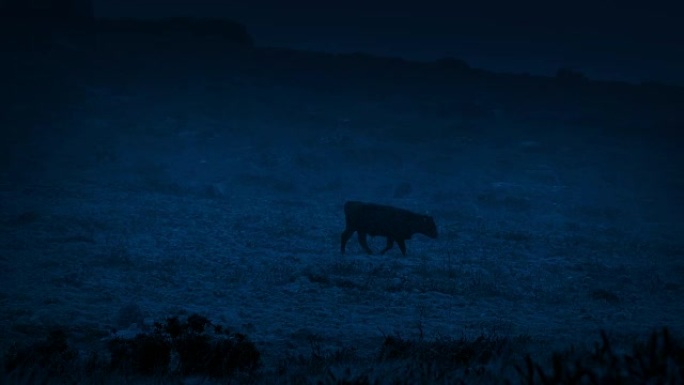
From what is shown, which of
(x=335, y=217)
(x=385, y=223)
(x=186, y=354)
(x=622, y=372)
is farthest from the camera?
(x=335, y=217)

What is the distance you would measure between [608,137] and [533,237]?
25391mm

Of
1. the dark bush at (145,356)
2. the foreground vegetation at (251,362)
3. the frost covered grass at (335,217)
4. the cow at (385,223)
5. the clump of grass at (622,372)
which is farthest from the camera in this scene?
the cow at (385,223)

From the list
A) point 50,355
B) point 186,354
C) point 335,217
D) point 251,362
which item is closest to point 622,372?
point 251,362

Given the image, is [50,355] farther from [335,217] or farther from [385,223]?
[335,217]

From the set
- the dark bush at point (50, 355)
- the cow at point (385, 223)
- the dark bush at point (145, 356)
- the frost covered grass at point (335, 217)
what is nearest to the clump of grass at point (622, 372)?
the frost covered grass at point (335, 217)

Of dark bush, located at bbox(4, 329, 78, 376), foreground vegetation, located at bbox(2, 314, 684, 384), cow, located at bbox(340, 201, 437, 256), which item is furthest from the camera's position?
cow, located at bbox(340, 201, 437, 256)

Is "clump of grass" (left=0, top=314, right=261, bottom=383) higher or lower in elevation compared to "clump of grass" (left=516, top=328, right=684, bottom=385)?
lower

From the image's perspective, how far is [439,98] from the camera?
45938 mm

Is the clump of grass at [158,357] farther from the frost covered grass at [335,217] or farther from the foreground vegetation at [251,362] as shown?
the frost covered grass at [335,217]

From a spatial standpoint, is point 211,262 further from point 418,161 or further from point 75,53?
point 75,53

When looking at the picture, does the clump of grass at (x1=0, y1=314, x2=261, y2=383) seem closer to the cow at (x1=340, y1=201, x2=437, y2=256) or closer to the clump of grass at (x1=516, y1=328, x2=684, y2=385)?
the clump of grass at (x1=516, y1=328, x2=684, y2=385)

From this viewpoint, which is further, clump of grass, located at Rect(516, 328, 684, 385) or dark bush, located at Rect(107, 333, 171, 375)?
dark bush, located at Rect(107, 333, 171, 375)

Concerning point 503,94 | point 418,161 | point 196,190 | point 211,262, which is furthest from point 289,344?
point 503,94

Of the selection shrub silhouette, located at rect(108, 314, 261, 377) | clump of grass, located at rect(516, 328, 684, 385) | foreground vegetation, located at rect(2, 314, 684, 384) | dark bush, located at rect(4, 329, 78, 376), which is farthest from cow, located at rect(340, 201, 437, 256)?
clump of grass, located at rect(516, 328, 684, 385)
